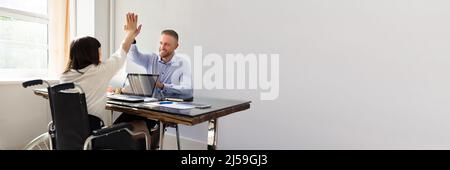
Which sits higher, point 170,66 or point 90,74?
point 170,66

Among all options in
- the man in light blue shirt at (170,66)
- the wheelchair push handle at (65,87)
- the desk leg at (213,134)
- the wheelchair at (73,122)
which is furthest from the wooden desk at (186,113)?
the man in light blue shirt at (170,66)

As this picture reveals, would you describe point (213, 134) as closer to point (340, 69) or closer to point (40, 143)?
point (340, 69)

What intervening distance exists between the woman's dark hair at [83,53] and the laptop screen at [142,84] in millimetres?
341

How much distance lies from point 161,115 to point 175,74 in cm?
105

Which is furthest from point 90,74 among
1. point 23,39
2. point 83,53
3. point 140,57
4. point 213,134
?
point 23,39

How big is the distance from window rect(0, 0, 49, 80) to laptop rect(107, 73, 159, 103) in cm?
169

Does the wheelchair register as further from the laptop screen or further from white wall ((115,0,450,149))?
white wall ((115,0,450,149))

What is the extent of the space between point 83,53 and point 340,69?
177cm

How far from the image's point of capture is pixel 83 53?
169cm

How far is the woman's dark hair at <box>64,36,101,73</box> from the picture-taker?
1.69m

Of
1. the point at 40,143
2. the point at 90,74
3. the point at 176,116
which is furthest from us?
the point at 40,143

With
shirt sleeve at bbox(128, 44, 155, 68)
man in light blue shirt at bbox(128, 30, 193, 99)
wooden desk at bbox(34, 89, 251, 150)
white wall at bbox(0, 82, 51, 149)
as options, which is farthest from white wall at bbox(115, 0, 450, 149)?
white wall at bbox(0, 82, 51, 149)

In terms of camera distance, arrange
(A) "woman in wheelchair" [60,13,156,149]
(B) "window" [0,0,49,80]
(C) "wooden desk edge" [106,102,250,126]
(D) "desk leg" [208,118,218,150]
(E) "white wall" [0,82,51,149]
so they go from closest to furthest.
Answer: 1. (C) "wooden desk edge" [106,102,250,126]
2. (A) "woman in wheelchair" [60,13,156,149]
3. (D) "desk leg" [208,118,218,150]
4. (E) "white wall" [0,82,51,149]
5. (B) "window" [0,0,49,80]

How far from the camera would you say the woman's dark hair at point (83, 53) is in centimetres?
169
